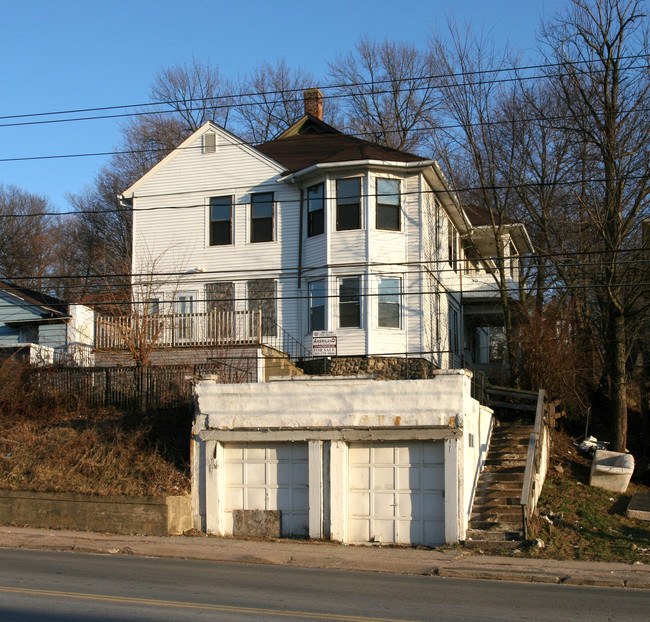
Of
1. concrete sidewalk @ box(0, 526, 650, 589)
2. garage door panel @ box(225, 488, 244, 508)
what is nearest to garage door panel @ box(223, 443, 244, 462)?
garage door panel @ box(225, 488, 244, 508)

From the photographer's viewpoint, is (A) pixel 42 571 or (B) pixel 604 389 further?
(B) pixel 604 389

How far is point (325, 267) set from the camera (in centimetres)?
2567

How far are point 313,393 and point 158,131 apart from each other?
107 feet

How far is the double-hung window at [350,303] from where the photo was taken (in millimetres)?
25328

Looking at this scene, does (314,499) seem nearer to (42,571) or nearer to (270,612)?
(42,571)

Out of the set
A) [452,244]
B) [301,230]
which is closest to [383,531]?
[301,230]

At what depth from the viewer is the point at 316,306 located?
2603cm

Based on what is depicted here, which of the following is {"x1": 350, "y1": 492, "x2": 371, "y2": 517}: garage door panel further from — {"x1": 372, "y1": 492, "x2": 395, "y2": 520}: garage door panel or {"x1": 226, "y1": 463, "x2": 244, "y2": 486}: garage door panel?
{"x1": 226, "y1": 463, "x2": 244, "y2": 486}: garage door panel

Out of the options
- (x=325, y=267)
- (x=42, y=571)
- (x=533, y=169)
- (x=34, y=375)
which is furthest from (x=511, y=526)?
(x=533, y=169)

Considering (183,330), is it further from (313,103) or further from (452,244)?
(313,103)

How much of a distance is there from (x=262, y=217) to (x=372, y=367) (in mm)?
6604

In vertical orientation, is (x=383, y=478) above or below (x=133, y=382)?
below

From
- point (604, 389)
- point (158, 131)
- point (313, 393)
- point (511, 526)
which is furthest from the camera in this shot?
point (158, 131)

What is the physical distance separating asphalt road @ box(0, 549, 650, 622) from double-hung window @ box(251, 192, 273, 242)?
593 inches
